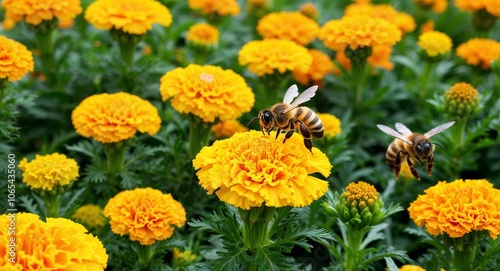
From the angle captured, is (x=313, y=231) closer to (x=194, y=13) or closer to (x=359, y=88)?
(x=359, y=88)

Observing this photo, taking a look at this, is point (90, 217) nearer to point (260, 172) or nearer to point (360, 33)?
point (260, 172)

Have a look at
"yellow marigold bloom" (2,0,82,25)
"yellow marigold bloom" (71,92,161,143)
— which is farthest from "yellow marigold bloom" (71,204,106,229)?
"yellow marigold bloom" (2,0,82,25)

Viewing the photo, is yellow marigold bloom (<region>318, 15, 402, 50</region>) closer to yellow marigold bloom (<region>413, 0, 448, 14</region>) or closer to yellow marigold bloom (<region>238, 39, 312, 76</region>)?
yellow marigold bloom (<region>238, 39, 312, 76</region>)

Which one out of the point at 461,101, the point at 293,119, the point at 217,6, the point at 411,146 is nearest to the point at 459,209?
the point at 411,146

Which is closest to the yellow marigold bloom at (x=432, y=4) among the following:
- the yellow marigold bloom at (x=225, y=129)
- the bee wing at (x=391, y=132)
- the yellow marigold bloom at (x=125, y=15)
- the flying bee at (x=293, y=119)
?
the yellow marigold bloom at (x=225, y=129)

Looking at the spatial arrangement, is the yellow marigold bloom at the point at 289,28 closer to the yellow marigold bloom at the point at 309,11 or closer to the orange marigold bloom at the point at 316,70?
the orange marigold bloom at the point at 316,70

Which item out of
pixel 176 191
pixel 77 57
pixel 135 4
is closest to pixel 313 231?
pixel 176 191
